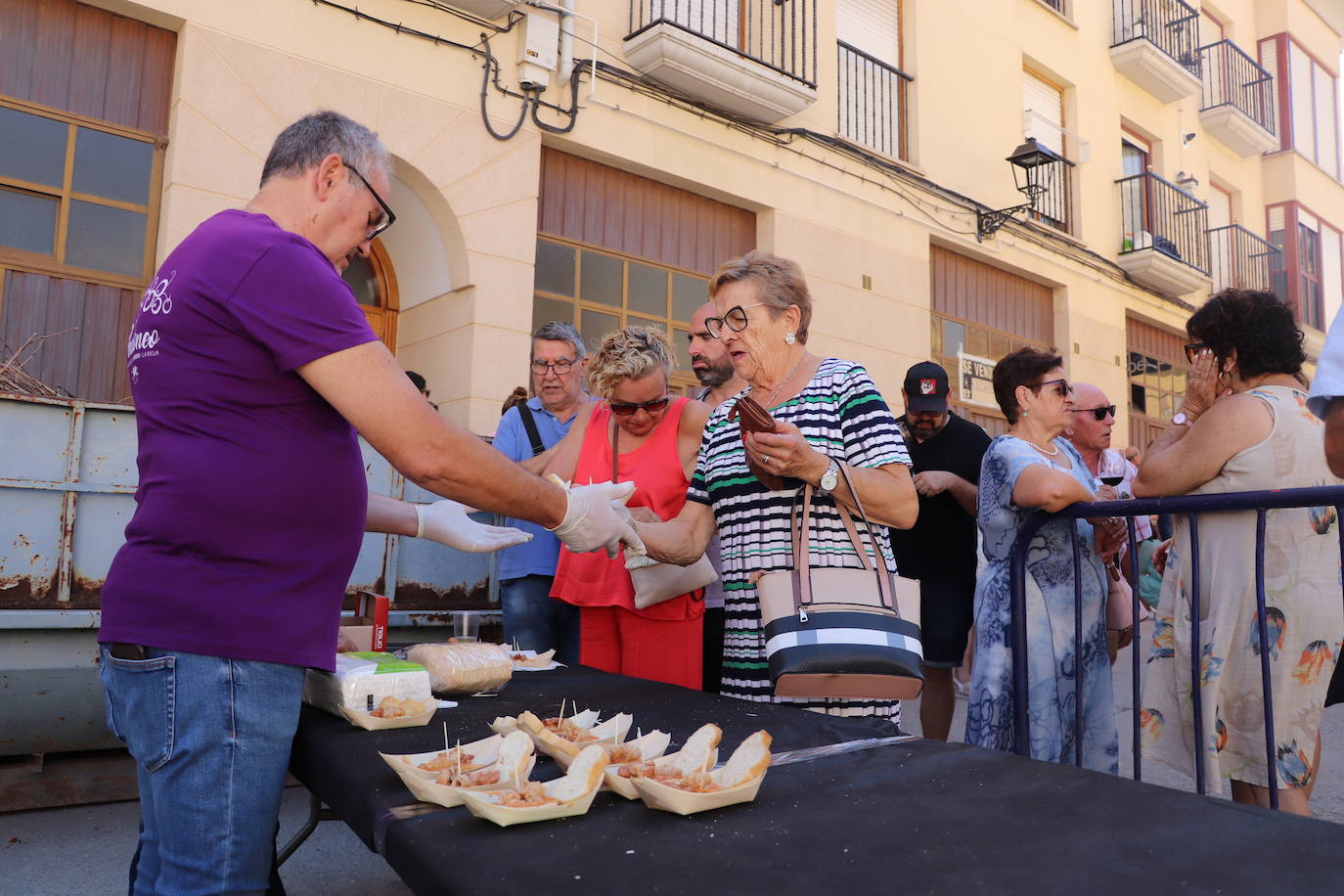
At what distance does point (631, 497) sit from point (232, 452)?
1813mm

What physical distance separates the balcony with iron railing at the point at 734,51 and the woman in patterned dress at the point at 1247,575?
565cm

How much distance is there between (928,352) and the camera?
10.1 m

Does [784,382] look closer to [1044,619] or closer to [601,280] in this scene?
[1044,619]

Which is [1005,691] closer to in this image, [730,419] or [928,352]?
[730,419]

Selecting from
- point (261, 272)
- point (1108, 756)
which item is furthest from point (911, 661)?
point (261, 272)

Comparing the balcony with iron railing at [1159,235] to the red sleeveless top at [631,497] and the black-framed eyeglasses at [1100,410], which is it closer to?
the black-framed eyeglasses at [1100,410]

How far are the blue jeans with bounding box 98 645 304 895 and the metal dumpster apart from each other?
238cm

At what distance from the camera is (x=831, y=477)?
2189 mm

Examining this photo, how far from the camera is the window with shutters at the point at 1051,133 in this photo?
1168cm

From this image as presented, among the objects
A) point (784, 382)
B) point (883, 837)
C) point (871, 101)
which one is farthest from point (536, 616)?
point (871, 101)

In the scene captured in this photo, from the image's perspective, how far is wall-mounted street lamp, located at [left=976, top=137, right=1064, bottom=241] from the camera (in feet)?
33.4

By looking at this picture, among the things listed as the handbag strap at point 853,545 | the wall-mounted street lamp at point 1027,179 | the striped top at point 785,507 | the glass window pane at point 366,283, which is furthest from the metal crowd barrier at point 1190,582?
the wall-mounted street lamp at point 1027,179

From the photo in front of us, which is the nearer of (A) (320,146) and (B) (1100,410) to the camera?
(A) (320,146)

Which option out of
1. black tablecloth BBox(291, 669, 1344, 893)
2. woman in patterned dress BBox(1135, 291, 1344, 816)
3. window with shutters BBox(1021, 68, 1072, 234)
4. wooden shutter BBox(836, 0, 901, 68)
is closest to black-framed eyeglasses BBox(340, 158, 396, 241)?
black tablecloth BBox(291, 669, 1344, 893)
